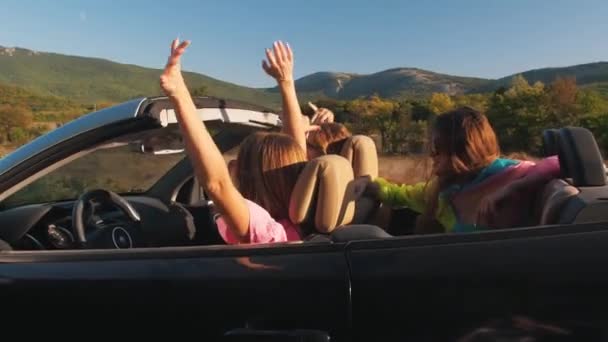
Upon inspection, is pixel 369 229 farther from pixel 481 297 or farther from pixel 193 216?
pixel 193 216

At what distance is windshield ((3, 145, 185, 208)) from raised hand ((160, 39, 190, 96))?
0.40 m

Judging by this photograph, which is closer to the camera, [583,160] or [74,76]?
A: [583,160]

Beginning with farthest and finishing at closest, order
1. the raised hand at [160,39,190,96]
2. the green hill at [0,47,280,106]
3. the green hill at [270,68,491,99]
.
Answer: the green hill at [0,47,280,106], the green hill at [270,68,491,99], the raised hand at [160,39,190,96]

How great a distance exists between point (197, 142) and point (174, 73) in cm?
24

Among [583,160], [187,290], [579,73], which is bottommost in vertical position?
[187,290]

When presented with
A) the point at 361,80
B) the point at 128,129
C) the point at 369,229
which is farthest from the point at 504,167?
the point at 361,80

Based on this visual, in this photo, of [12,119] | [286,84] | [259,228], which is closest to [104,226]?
[259,228]

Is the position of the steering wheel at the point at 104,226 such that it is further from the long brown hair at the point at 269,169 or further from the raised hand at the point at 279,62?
the raised hand at the point at 279,62

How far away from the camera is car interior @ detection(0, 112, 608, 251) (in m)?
2.08

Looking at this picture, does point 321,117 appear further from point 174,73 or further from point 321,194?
point 174,73

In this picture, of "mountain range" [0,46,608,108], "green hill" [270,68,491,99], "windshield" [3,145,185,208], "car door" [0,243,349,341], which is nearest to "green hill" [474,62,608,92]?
"mountain range" [0,46,608,108]

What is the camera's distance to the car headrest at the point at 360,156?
331cm

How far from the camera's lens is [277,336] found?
1.58 m

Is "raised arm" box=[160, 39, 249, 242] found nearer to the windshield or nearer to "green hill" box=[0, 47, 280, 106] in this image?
the windshield
